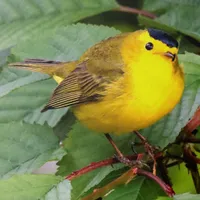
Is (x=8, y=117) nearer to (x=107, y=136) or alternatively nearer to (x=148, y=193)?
(x=107, y=136)

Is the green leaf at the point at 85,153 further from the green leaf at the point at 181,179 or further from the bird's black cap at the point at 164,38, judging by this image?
the bird's black cap at the point at 164,38

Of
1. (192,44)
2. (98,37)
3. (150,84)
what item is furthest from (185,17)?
(150,84)

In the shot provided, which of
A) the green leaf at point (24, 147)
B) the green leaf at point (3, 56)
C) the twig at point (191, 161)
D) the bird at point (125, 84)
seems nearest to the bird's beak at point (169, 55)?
the bird at point (125, 84)

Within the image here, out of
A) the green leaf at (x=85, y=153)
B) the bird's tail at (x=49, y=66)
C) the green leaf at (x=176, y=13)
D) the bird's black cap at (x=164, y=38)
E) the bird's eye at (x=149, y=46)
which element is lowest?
the green leaf at (x=85, y=153)

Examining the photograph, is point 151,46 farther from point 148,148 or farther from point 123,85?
point 148,148

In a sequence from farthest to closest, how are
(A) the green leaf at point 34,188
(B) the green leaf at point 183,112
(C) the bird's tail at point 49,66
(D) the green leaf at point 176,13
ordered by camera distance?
(D) the green leaf at point 176,13 < (C) the bird's tail at point 49,66 < (B) the green leaf at point 183,112 < (A) the green leaf at point 34,188

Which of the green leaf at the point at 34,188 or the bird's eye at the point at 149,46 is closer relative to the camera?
the green leaf at the point at 34,188

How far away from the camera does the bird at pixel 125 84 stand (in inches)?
60.1

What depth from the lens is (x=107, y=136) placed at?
156 cm

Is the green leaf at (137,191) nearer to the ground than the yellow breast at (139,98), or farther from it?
nearer to the ground

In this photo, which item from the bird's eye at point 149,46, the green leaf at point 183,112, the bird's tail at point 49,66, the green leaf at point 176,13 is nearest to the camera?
the green leaf at point 183,112

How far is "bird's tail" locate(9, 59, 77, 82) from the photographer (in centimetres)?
178

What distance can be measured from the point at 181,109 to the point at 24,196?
1.73 feet

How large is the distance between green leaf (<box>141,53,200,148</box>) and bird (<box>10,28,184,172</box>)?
26mm
